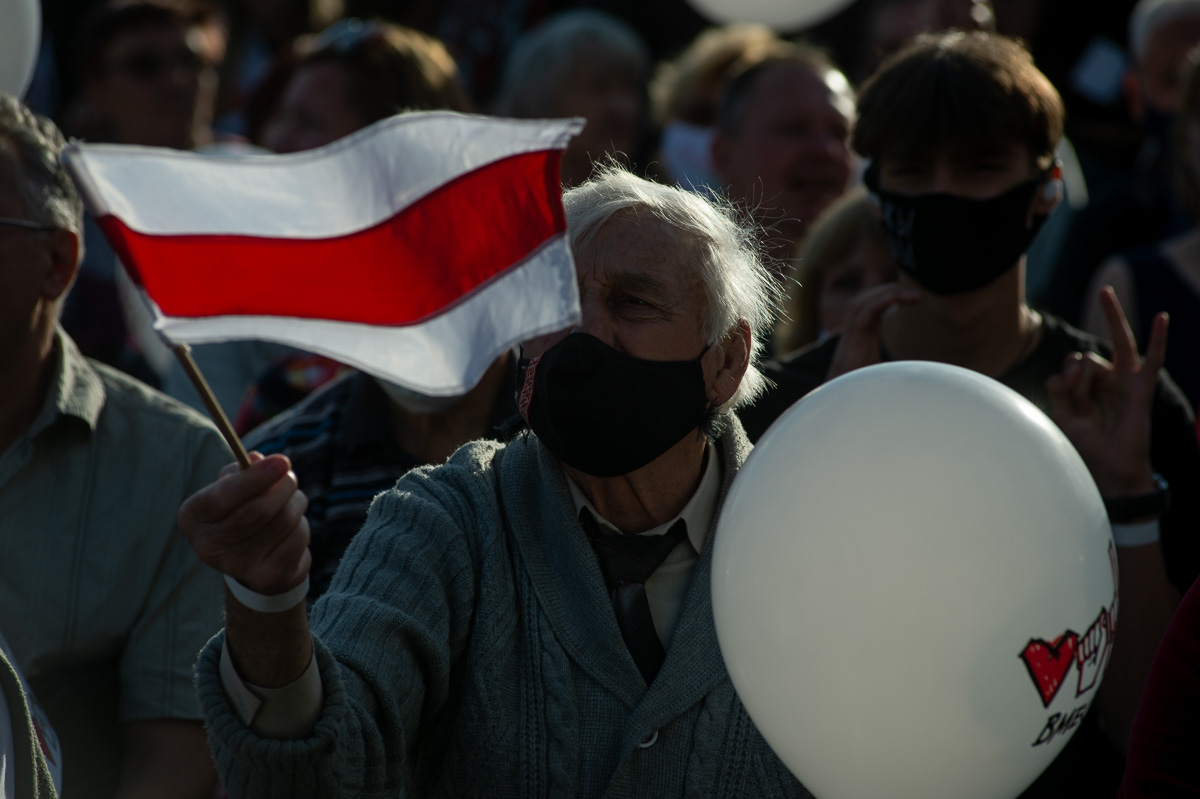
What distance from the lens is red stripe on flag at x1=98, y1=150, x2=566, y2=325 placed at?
1.89 metres

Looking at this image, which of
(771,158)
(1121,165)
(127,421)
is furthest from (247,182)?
(1121,165)

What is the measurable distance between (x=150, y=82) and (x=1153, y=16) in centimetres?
420

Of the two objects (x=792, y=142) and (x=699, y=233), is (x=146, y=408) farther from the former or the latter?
(x=792, y=142)

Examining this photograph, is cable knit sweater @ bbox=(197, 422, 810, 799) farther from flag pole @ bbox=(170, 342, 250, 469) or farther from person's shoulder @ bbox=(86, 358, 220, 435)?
person's shoulder @ bbox=(86, 358, 220, 435)

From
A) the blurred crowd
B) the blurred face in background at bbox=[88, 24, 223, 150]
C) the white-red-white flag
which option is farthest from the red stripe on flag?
the blurred face in background at bbox=[88, 24, 223, 150]

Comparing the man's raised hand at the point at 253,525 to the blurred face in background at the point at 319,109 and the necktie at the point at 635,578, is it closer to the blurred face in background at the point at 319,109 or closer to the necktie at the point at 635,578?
the necktie at the point at 635,578

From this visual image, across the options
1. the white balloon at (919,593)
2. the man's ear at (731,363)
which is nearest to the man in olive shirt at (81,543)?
the man's ear at (731,363)

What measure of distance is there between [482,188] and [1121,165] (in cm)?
510

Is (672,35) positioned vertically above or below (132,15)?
below

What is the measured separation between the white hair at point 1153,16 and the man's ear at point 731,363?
11.7ft

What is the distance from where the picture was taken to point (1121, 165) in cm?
625

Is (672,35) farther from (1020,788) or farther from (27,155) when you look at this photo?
(1020,788)

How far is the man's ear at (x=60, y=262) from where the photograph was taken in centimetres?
291

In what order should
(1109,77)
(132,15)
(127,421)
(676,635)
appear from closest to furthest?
(676,635)
(127,421)
(132,15)
(1109,77)
